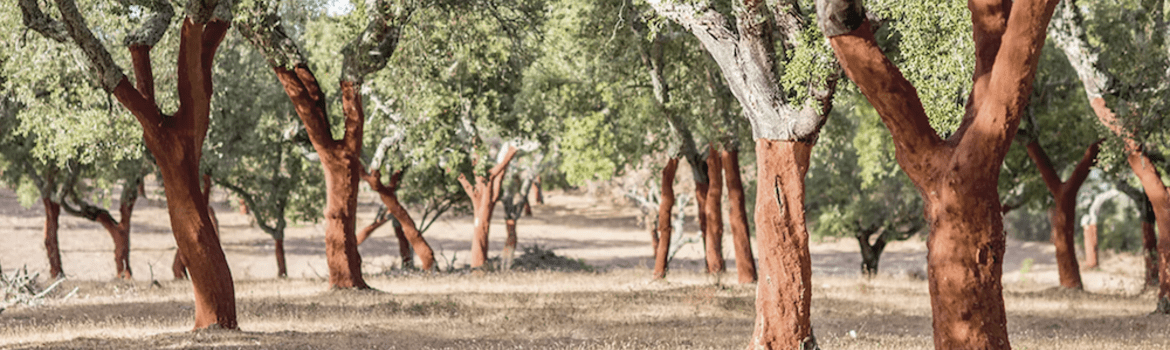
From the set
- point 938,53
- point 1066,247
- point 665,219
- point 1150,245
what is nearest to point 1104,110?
point 1066,247

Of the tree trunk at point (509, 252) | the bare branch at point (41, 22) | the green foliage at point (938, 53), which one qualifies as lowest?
the tree trunk at point (509, 252)

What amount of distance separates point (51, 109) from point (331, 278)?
249 inches

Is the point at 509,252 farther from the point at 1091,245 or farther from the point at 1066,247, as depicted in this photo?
the point at 1091,245

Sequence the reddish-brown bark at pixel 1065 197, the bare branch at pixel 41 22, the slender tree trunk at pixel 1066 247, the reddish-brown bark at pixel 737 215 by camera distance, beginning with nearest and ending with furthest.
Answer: the bare branch at pixel 41 22, the reddish-brown bark at pixel 737 215, the reddish-brown bark at pixel 1065 197, the slender tree trunk at pixel 1066 247

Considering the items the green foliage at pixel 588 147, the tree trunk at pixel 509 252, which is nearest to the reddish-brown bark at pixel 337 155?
the green foliage at pixel 588 147

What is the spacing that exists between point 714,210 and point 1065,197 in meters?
8.38

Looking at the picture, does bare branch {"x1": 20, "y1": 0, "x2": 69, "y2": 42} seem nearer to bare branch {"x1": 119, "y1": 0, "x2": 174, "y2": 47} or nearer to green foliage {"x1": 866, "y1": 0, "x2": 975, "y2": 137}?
bare branch {"x1": 119, "y1": 0, "x2": 174, "y2": 47}

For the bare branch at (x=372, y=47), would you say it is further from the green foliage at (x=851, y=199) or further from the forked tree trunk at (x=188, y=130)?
the green foliage at (x=851, y=199)

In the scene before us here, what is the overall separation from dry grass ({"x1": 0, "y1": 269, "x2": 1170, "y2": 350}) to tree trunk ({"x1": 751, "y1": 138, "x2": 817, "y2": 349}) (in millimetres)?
1372

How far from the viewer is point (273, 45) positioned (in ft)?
50.1

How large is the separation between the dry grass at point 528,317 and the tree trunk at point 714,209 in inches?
50.7

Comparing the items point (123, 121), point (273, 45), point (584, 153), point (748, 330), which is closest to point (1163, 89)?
point (748, 330)

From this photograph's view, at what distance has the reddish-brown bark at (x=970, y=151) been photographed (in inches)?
284

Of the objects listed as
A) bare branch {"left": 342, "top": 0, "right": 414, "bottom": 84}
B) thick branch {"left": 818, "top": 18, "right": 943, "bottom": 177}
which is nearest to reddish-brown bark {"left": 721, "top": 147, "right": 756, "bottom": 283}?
bare branch {"left": 342, "top": 0, "right": 414, "bottom": 84}
